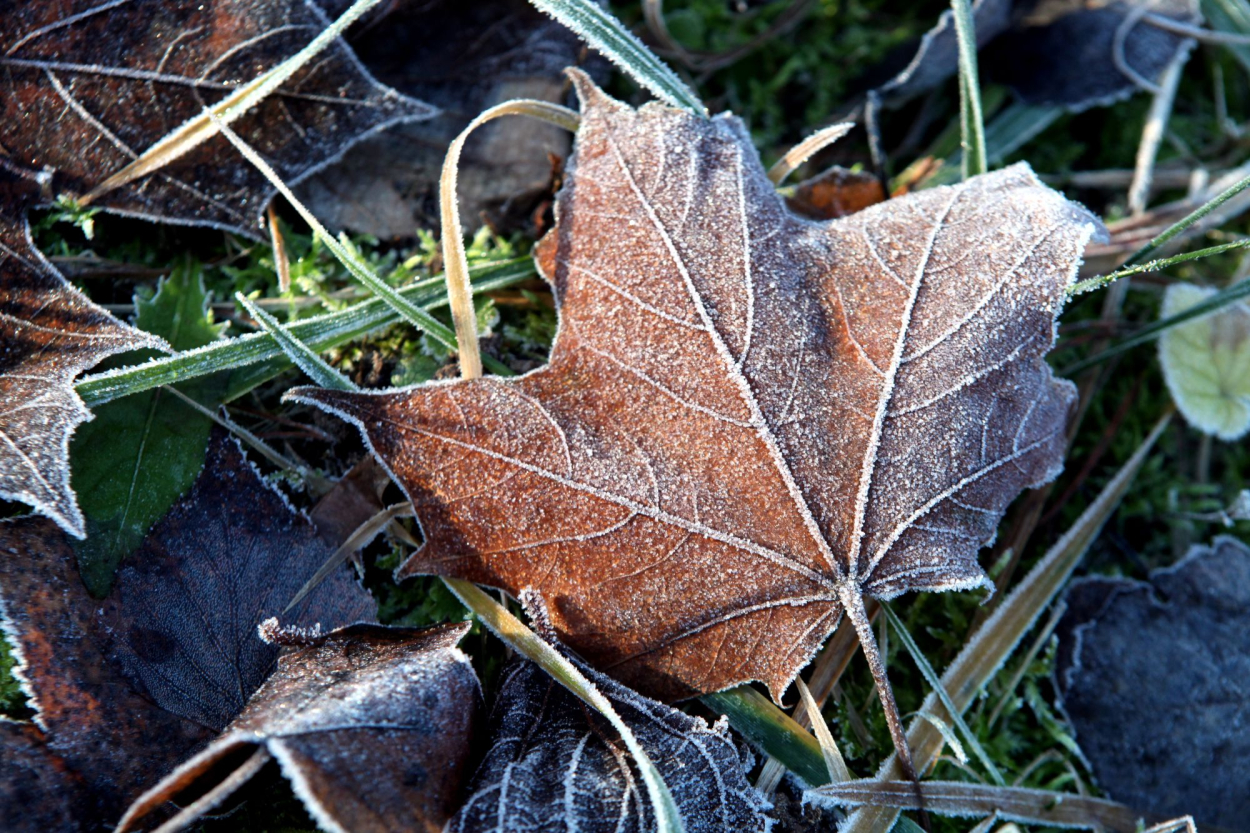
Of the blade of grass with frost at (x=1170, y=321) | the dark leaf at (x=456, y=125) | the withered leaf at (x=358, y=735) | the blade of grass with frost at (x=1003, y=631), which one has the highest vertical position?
the dark leaf at (x=456, y=125)

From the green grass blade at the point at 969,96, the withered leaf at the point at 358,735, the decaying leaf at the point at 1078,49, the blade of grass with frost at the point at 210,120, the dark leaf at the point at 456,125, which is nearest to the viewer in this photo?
the withered leaf at the point at 358,735

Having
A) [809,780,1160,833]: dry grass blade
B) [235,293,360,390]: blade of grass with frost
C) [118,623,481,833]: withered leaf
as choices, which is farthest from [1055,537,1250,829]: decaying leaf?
[235,293,360,390]: blade of grass with frost

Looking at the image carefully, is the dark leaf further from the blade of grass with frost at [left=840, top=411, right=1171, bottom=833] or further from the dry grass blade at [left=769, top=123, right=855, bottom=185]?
the blade of grass with frost at [left=840, top=411, right=1171, bottom=833]

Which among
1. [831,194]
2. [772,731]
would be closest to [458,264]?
[831,194]

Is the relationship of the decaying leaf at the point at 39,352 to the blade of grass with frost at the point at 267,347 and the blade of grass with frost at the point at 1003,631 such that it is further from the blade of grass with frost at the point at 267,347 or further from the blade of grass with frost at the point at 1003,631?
the blade of grass with frost at the point at 1003,631

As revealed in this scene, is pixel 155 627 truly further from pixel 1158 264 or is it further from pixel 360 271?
pixel 1158 264

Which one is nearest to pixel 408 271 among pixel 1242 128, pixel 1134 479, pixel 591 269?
pixel 591 269

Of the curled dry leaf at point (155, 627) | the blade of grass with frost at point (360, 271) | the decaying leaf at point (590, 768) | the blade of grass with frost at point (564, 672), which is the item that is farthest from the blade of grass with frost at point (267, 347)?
the decaying leaf at point (590, 768)
